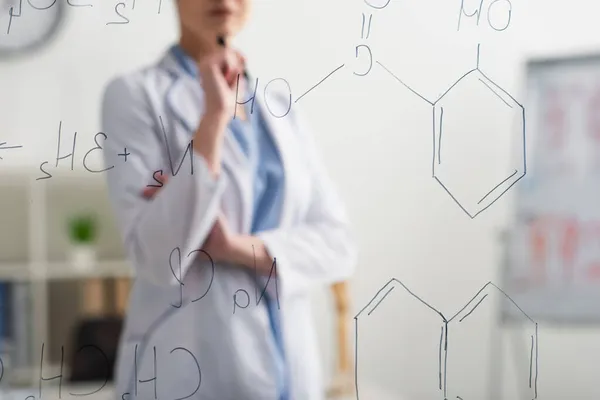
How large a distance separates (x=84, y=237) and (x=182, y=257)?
4.1 inches

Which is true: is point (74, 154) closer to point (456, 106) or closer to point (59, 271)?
point (59, 271)

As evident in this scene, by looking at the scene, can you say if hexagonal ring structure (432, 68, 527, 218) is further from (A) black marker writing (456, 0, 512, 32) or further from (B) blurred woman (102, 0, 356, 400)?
(B) blurred woman (102, 0, 356, 400)

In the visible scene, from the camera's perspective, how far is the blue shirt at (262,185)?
1.97ft

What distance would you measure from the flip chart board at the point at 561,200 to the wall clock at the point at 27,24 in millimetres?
497

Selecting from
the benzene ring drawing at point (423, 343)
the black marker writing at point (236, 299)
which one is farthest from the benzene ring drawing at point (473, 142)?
the black marker writing at point (236, 299)

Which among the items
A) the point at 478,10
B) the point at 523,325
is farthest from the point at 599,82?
the point at 523,325

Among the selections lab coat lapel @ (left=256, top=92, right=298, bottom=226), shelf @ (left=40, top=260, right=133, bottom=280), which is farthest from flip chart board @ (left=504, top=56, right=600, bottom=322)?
shelf @ (left=40, top=260, right=133, bottom=280)

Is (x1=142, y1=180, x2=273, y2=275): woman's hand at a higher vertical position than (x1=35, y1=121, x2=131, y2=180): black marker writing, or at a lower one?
lower

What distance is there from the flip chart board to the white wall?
4cm

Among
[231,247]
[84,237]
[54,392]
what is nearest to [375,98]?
[231,247]

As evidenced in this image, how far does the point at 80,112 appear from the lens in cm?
60

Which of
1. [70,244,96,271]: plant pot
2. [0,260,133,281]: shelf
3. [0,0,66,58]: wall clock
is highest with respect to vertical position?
[0,0,66,58]: wall clock

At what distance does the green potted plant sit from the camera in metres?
0.60

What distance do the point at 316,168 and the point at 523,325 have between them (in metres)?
0.28
